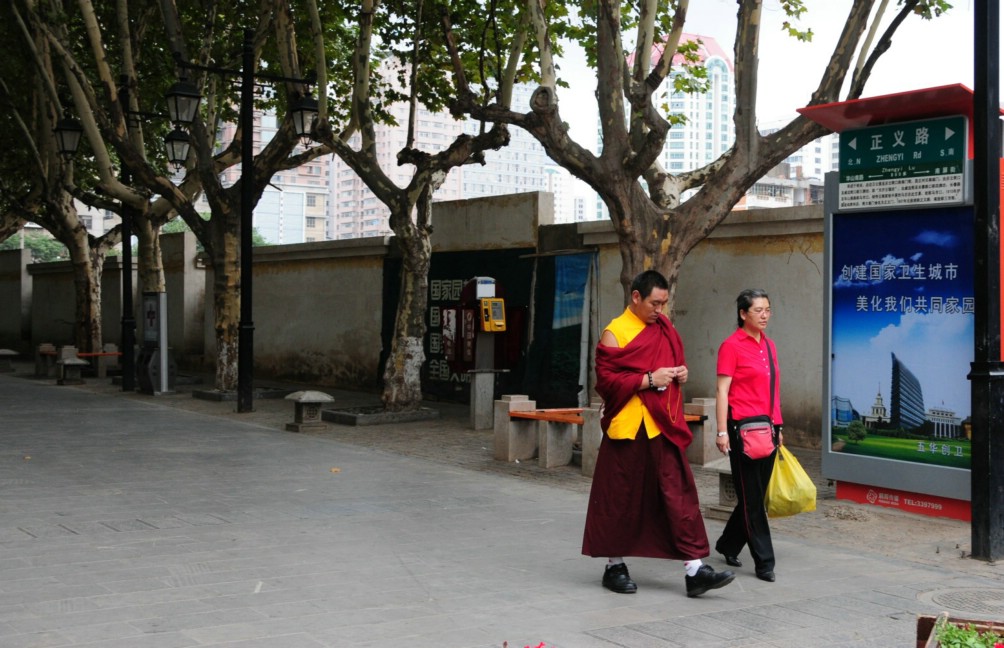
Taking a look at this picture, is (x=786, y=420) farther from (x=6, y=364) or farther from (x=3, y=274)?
(x=3, y=274)

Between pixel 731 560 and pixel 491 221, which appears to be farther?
pixel 491 221

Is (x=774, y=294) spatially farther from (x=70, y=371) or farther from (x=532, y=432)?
(x=70, y=371)

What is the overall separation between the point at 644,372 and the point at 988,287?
8.27 ft

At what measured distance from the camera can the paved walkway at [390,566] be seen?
5527 mm

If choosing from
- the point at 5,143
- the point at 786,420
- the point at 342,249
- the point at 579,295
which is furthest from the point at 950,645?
the point at 5,143

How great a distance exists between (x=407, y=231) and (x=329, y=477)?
5.49 metres

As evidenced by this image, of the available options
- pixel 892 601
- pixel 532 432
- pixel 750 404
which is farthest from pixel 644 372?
pixel 532 432

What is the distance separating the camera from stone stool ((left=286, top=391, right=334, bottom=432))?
1446cm

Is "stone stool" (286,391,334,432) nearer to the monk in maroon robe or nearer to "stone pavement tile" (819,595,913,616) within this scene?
the monk in maroon robe

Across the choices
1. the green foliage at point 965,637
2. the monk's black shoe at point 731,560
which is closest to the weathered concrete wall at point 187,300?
the monk's black shoe at point 731,560

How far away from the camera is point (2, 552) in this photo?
7.22m

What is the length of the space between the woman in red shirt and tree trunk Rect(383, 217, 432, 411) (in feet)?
29.5

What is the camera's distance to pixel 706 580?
618 cm

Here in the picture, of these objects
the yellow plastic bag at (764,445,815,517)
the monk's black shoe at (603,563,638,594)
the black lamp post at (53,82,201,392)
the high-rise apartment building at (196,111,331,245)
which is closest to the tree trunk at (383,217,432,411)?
the black lamp post at (53,82,201,392)
